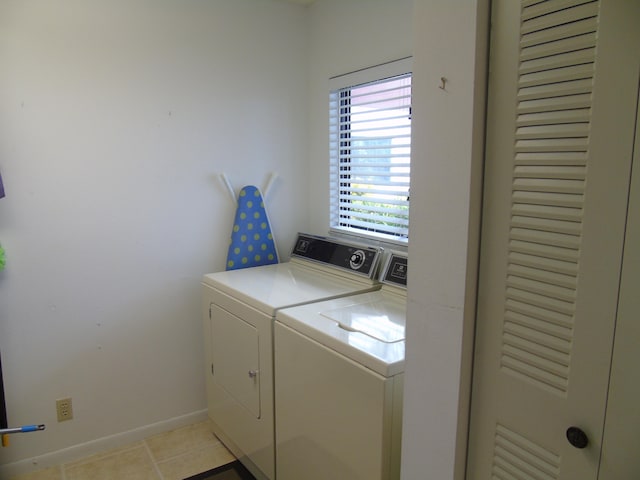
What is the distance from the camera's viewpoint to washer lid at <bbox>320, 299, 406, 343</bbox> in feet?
5.37

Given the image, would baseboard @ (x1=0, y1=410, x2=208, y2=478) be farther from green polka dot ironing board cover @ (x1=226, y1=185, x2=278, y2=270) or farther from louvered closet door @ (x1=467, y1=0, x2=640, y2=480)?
louvered closet door @ (x1=467, y1=0, x2=640, y2=480)

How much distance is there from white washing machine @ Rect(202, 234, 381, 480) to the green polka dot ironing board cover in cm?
11

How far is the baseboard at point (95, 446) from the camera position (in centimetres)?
225

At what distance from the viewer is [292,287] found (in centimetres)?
225

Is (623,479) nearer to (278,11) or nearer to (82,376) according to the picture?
(82,376)

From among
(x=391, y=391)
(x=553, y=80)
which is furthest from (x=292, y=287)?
(x=553, y=80)

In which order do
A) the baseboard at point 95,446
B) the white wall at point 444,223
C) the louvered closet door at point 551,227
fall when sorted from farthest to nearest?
the baseboard at point 95,446 < the white wall at point 444,223 < the louvered closet door at point 551,227

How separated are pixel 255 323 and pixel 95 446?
1231 mm

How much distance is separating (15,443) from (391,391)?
197 cm

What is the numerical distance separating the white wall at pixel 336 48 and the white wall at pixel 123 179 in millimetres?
124

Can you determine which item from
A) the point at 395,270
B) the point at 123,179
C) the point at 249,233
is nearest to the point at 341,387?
the point at 395,270

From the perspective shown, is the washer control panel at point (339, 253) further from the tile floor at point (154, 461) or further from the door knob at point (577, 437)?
the door knob at point (577, 437)

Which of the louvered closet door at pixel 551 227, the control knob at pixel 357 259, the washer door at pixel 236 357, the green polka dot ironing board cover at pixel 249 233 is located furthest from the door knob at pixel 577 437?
the green polka dot ironing board cover at pixel 249 233

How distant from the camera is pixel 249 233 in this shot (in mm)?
2717
